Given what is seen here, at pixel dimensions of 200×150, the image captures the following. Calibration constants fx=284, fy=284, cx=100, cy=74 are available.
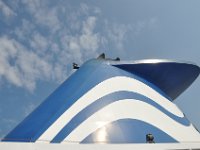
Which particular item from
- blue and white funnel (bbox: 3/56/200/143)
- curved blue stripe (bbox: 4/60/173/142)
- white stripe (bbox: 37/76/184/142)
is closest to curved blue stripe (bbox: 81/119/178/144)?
blue and white funnel (bbox: 3/56/200/143)

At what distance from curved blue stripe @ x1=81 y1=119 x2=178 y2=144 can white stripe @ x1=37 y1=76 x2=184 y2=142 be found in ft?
3.41

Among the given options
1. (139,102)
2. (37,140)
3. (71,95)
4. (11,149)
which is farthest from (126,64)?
(11,149)

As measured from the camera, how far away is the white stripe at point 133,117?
9.39 metres

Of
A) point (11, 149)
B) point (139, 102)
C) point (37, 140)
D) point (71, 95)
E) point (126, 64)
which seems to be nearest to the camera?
point (11, 149)

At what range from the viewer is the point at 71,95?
1073 centimetres

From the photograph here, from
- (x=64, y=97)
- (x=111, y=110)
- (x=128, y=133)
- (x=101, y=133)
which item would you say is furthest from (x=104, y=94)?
(x=101, y=133)

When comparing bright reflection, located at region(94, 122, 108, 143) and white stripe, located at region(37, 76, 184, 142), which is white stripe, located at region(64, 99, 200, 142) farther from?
white stripe, located at region(37, 76, 184, 142)

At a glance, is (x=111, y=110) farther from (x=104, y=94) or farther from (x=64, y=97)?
(x=64, y=97)

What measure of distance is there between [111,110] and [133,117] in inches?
39.1

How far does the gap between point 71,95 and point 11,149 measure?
4.52 m

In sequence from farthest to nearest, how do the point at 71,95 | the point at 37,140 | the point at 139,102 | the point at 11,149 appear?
the point at 139,102 → the point at 71,95 → the point at 37,140 → the point at 11,149

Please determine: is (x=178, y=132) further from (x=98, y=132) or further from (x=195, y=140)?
(x=98, y=132)

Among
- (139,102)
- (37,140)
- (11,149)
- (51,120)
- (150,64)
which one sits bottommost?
(11,149)

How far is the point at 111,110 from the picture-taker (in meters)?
10.6
